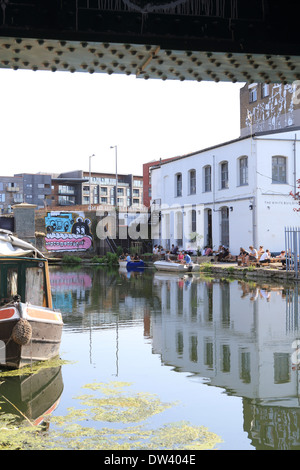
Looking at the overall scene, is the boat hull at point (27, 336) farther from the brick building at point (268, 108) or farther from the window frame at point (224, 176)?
the brick building at point (268, 108)

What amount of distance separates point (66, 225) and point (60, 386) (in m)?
36.6

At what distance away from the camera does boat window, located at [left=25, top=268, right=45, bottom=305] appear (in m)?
10.5

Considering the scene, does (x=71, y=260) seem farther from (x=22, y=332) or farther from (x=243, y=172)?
(x=22, y=332)

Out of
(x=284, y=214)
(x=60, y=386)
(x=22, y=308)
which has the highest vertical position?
(x=284, y=214)

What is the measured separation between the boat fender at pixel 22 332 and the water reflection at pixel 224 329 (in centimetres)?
267

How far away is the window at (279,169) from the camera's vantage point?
3145 cm

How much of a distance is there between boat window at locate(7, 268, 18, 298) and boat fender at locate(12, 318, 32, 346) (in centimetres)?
157

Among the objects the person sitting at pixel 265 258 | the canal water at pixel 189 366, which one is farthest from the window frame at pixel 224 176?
the canal water at pixel 189 366

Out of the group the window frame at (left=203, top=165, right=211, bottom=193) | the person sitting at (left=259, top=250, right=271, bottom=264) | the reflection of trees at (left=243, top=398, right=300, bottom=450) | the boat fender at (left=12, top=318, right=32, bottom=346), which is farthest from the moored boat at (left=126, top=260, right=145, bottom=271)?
the reflection of trees at (left=243, top=398, right=300, bottom=450)

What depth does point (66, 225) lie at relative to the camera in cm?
4441

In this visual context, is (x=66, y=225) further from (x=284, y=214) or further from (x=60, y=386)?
(x=60, y=386)

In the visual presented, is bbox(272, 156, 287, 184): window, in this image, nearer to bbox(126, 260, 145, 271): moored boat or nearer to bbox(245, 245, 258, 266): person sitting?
bbox(245, 245, 258, 266): person sitting

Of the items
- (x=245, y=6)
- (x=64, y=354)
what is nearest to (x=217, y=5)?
(x=245, y=6)

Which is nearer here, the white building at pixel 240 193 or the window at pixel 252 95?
the white building at pixel 240 193
